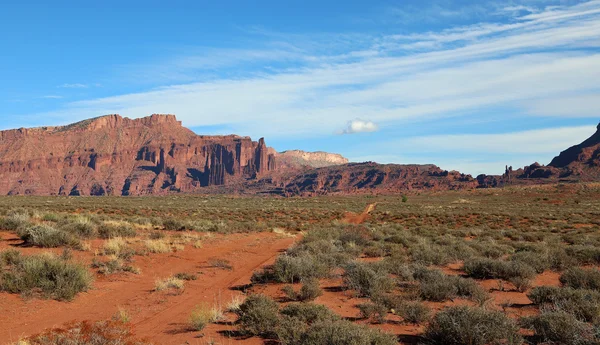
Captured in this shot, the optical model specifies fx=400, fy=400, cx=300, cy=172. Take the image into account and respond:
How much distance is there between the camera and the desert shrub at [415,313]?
7301mm

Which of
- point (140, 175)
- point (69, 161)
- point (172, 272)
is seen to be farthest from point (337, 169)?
point (172, 272)

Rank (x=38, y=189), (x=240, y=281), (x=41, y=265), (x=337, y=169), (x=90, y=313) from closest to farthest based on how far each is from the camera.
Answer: (x=90, y=313), (x=41, y=265), (x=240, y=281), (x=38, y=189), (x=337, y=169)

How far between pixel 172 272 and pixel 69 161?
700ft

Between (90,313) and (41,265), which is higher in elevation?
(41,265)

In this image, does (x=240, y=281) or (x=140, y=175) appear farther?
(x=140, y=175)

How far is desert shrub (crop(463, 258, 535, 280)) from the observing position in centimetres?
1031

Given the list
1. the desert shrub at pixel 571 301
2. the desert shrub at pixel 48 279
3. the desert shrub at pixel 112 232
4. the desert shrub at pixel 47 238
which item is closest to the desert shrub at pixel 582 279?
the desert shrub at pixel 571 301

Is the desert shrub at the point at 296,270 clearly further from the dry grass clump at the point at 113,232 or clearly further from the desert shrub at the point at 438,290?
the dry grass clump at the point at 113,232

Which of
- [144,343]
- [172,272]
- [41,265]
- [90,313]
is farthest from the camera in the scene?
[172,272]

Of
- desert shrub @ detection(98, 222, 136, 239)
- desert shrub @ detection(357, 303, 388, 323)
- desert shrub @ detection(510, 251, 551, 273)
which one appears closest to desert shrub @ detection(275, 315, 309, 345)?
desert shrub @ detection(357, 303, 388, 323)

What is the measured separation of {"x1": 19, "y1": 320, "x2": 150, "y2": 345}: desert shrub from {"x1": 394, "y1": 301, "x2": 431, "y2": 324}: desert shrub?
4.48 metres

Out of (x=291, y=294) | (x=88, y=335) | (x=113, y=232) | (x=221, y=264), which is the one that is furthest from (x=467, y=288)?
(x=113, y=232)

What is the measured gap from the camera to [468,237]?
2272 cm

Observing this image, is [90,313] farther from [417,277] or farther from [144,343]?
[417,277]
